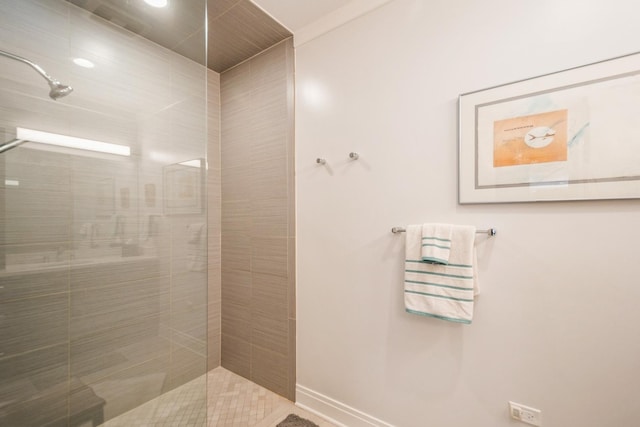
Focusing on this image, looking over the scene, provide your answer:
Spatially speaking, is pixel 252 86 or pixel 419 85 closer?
pixel 419 85

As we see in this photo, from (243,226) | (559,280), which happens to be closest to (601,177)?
(559,280)

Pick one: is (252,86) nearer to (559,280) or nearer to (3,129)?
(3,129)

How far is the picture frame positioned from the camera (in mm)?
1004

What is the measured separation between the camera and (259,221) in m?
2.02

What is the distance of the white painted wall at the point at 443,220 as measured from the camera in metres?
1.05

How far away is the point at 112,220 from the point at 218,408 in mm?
1321

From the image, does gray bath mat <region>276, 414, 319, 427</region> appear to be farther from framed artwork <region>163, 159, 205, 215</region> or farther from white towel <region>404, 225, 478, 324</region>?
framed artwork <region>163, 159, 205, 215</region>

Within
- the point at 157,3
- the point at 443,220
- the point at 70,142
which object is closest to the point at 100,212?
the point at 70,142

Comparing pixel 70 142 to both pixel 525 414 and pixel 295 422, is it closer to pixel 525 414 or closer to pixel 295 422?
pixel 295 422

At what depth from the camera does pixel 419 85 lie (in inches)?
55.9

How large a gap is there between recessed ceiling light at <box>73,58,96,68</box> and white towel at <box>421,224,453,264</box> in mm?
1774

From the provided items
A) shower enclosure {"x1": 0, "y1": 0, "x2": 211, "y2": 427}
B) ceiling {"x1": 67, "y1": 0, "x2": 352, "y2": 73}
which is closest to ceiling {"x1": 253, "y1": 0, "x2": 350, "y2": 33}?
ceiling {"x1": 67, "y1": 0, "x2": 352, "y2": 73}

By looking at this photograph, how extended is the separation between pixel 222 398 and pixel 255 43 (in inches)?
95.9

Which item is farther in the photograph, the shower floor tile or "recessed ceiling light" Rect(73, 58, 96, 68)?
the shower floor tile
